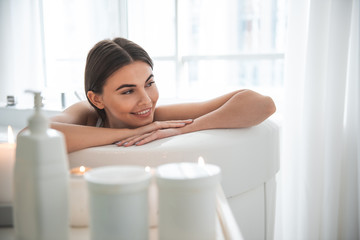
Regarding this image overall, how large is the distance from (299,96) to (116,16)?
1788mm

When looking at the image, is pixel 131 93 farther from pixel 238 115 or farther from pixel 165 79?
pixel 165 79

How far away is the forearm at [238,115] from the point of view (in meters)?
1.26

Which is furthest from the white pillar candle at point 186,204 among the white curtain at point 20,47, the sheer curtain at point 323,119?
the white curtain at point 20,47

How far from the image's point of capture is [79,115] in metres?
1.53

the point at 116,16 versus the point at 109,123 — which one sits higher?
the point at 116,16

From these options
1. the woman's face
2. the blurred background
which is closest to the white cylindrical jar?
the woman's face

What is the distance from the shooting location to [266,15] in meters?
4.98

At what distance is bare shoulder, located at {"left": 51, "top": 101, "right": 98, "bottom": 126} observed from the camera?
4.62 feet

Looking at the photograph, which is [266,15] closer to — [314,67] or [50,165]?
[314,67]

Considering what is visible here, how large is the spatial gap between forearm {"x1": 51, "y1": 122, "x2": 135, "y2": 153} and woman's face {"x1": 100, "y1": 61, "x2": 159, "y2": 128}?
0.49ft

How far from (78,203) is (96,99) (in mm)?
898

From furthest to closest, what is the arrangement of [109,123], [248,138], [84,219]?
[109,123], [248,138], [84,219]

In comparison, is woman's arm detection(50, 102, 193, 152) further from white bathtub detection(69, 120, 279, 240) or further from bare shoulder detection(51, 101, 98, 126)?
bare shoulder detection(51, 101, 98, 126)

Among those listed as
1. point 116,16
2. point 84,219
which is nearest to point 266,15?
point 116,16
